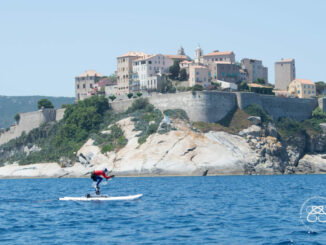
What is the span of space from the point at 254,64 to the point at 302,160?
43.4m

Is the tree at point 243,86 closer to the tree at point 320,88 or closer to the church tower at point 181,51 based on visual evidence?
the tree at point 320,88

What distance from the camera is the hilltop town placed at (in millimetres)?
115375

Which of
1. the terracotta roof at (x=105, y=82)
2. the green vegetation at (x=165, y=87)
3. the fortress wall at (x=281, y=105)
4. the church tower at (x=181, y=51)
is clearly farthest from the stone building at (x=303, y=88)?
the terracotta roof at (x=105, y=82)

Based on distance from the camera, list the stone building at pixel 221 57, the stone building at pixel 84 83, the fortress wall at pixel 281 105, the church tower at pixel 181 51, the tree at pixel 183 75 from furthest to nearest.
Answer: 1. the church tower at pixel 181 51
2. the stone building at pixel 84 83
3. the stone building at pixel 221 57
4. the tree at pixel 183 75
5. the fortress wall at pixel 281 105

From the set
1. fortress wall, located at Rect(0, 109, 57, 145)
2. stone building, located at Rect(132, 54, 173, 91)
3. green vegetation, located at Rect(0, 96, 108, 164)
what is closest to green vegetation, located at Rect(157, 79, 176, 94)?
stone building, located at Rect(132, 54, 173, 91)

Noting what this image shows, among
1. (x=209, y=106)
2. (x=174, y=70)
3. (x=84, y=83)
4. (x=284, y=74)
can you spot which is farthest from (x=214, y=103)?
(x=84, y=83)

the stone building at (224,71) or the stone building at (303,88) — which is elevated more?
the stone building at (224,71)

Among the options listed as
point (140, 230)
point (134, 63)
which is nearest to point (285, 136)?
point (134, 63)

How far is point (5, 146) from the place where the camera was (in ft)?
371

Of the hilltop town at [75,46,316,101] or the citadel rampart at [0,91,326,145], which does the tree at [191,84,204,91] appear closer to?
the hilltop town at [75,46,316,101]

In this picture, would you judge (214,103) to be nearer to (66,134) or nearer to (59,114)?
(66,134)

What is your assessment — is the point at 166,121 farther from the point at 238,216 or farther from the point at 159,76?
the point at 238,216

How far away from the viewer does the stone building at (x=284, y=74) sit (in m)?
138

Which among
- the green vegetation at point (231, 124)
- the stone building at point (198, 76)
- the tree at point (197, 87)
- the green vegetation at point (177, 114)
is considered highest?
the stone building at point (198, 76)
